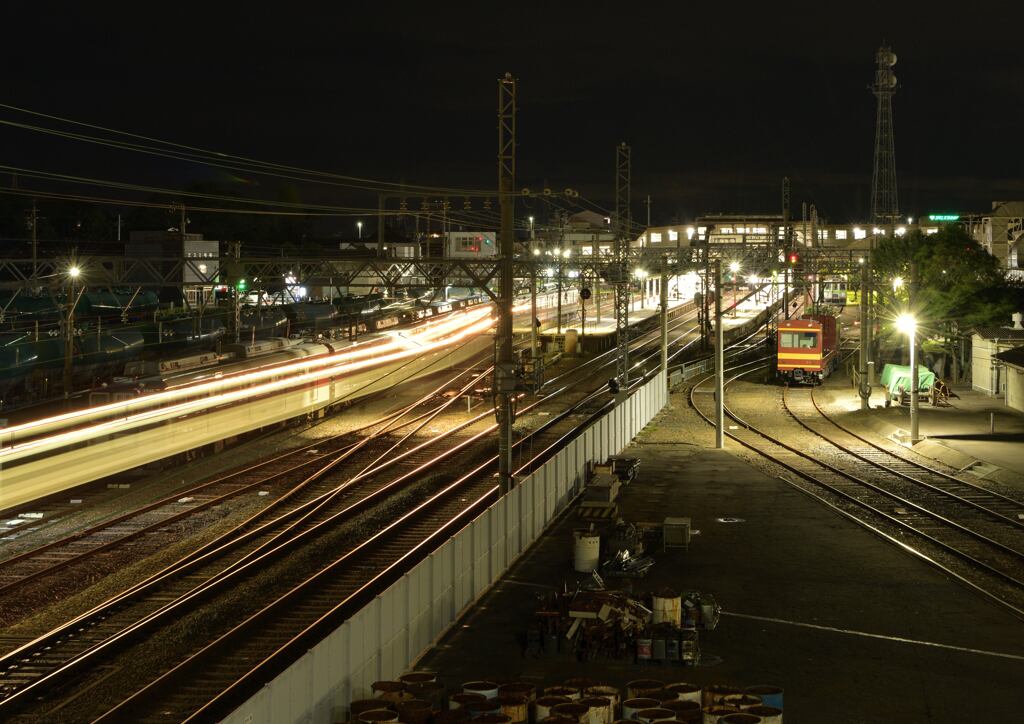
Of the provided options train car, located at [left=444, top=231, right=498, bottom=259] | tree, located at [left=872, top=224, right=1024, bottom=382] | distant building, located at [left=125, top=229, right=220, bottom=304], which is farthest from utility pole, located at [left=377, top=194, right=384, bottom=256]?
train car, located at [left=444, top=231, right=498, bottom=259]

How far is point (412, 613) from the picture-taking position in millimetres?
14031

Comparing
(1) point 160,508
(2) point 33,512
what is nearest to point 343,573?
(1) point 160,508

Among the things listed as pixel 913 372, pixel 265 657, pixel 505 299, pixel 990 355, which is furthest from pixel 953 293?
pixel 265 657

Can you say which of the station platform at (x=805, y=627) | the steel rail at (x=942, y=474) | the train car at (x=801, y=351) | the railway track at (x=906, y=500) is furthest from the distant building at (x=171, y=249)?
the station platform at (x=805, y=627)

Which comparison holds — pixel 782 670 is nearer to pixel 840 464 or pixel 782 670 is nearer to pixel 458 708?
pixel 458 708

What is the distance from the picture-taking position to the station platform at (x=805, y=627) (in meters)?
13.3

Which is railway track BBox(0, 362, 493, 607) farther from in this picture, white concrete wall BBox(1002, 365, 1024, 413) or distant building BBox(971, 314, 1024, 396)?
distant building BBox(971, 314, 1024, 396)

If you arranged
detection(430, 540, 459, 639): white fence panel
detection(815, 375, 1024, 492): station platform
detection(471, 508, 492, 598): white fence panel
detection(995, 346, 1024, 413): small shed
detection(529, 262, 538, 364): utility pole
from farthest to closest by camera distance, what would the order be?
detection(995, 346, 1024, 413): small shed, detection(529, 262, 538, 364): utility pole, detection(815, 375, 1024, 492): station platform, detection(471, 508, 492, 598): white fence panel, detection(430, 540, 459, 639): white fence panel

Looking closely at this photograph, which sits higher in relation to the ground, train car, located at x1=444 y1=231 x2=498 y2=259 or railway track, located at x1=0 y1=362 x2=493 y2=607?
train car, located at x1=444 y1=231 x2=498 y2=259

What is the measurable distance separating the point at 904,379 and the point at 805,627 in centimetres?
2997

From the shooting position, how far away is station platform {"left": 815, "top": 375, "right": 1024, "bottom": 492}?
100 ft

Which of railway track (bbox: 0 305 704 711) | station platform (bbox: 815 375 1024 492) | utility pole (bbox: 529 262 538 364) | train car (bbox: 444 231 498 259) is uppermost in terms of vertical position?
train car (bbox: 444 231 498 259)

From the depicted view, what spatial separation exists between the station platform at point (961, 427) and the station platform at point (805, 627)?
27.3 ft

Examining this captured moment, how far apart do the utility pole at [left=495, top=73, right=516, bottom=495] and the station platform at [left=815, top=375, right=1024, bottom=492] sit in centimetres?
1307
